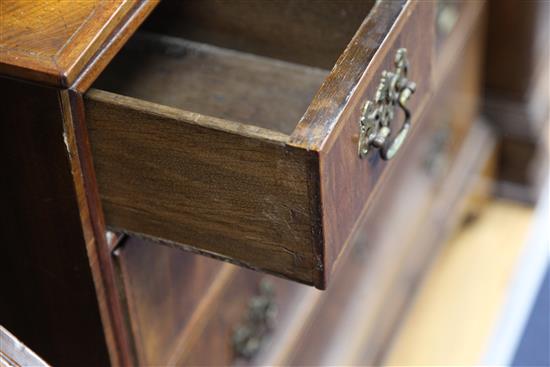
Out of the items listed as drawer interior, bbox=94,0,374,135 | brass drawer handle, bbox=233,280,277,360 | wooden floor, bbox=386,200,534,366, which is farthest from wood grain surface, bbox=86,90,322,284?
wooden floor, bbox=386,200,534,366

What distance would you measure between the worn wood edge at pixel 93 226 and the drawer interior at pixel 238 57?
151mm

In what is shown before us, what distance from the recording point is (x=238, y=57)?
943 millimetres

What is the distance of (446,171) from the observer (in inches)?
60.6

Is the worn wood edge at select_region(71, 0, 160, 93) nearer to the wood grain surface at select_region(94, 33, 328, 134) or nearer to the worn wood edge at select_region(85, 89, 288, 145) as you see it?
the worn wood edge at select_region(85, 89, 288, 145)

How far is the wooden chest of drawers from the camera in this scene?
2.30ft

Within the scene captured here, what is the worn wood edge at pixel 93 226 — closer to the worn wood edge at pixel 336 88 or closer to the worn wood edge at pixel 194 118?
the worn wood edge at pixel 194 118

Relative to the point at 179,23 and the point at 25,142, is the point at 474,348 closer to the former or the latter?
the point at 179,23

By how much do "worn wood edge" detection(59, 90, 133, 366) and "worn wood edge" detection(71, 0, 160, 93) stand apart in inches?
0.4

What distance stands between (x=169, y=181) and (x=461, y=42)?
2.53ft

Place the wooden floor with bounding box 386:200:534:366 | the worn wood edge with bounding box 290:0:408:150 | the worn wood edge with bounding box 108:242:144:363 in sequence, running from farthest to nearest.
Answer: the wooden floor with bounding box 386:200:534:366, the worn wood edge with bounding box 108:242:144:363, the worn wood edge with bounding box 290:0:408:150

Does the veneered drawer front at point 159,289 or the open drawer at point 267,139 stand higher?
the open drawer at point 267,139

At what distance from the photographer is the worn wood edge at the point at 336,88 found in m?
0.67

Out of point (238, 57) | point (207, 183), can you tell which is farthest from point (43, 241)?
point (238, 57)

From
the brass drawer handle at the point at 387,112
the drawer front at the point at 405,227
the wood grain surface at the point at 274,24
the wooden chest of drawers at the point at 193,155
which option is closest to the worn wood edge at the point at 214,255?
the wooden chest of drawers at the point at 193,155
